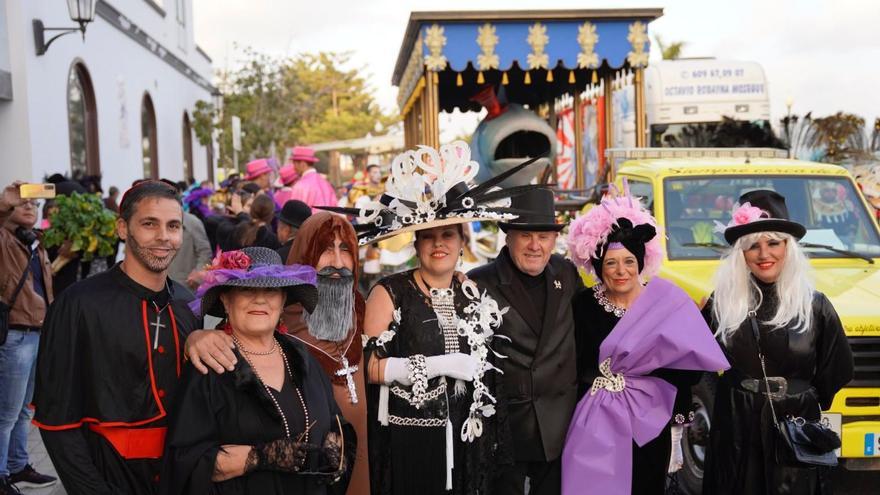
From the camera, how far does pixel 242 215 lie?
30.7ft

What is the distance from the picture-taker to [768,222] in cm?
418

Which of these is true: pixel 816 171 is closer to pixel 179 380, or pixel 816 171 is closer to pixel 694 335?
pixel 694 335

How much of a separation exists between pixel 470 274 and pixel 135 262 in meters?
1.74

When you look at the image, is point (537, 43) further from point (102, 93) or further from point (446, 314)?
point (102, 93)

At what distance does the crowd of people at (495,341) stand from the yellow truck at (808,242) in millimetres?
987

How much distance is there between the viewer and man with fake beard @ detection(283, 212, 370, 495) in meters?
3.77

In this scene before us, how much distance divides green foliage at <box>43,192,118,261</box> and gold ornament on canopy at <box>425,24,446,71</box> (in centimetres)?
486

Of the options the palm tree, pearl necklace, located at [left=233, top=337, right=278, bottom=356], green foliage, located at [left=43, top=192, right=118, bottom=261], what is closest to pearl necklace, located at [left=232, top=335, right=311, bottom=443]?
pearl necklace, located at [left=233, top=337, right=278, bottom=356]

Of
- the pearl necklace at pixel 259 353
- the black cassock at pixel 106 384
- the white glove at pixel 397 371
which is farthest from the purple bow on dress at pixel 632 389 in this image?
the black cassock at pixel 106 384

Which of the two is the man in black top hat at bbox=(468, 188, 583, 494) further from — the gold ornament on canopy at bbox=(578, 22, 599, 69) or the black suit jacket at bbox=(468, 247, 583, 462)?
the gold ornament on canopy at bbox=(578, 22, 599, 69)

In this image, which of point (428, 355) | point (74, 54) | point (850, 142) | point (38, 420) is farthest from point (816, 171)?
point (74, 54)

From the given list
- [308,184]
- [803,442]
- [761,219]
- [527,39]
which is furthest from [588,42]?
[803,442]

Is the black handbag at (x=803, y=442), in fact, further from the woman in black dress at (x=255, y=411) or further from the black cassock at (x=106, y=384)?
the black cassock at (x=106, y=384)

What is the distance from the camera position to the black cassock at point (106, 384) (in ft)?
9.77
